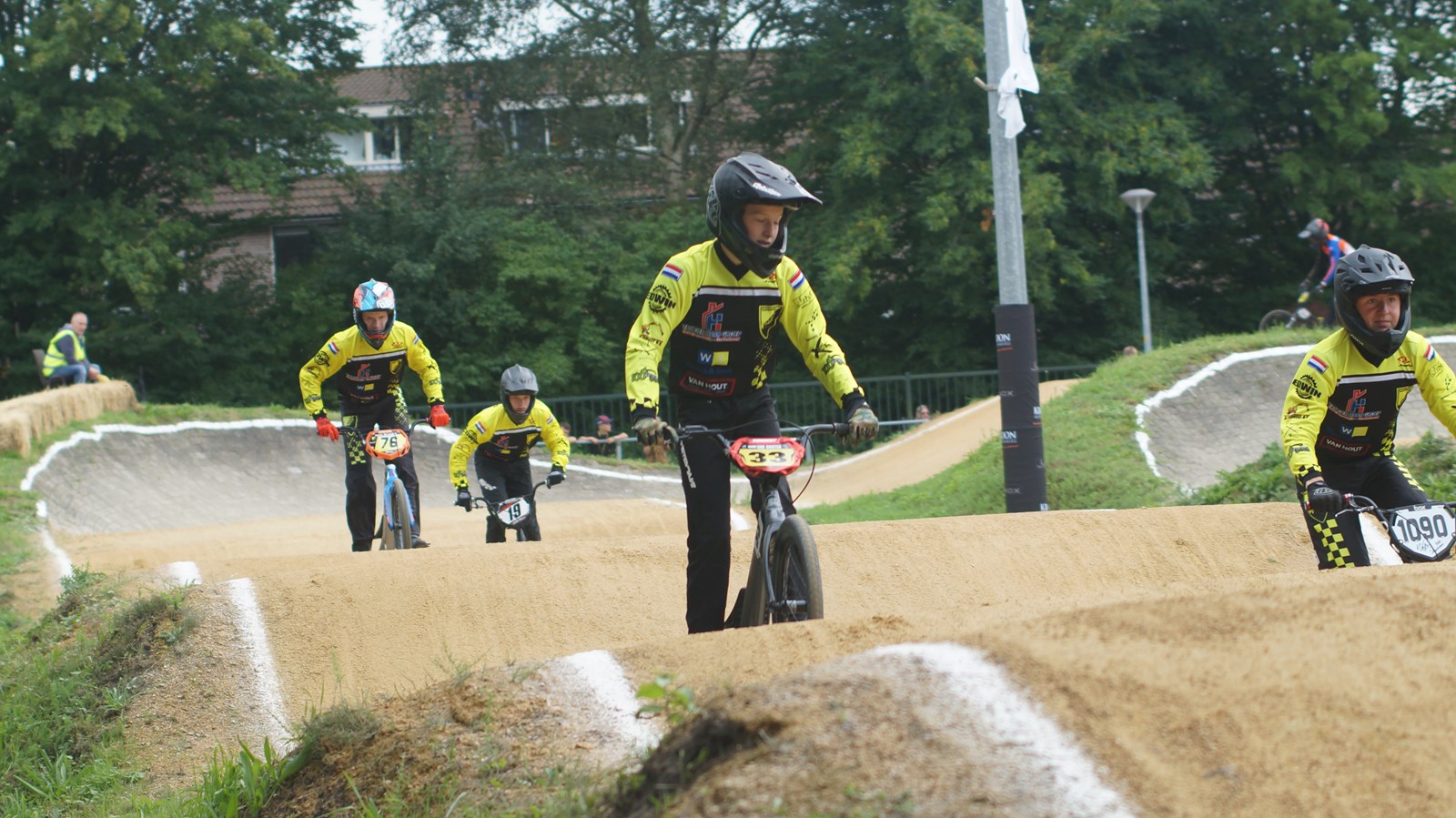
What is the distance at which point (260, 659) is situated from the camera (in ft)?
25.0

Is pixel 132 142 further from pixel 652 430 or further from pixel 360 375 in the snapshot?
pixel 652 430

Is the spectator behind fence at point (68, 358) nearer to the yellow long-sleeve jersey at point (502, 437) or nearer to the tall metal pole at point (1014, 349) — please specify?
the yellow long-sleeve jersey at point (502, 437)

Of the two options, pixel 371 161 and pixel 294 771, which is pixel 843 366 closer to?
pixel 294 771

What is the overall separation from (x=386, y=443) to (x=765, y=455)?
20.8 feet

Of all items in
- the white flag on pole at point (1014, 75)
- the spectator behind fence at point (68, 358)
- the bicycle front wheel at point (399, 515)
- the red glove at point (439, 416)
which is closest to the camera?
the bicycle front wheel at point (399, 515)

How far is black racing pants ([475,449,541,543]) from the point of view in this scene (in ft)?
40.0

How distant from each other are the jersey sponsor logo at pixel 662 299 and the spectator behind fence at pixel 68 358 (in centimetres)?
1918

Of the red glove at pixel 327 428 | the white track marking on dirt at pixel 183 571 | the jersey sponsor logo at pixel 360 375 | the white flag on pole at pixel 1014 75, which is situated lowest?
the white track marking on dirt at pixel 183 571

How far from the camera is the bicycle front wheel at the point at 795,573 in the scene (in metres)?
5.63

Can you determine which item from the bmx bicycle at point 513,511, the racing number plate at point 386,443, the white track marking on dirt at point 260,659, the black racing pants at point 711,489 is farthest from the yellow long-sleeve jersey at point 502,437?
the black racing pants at point 711,489

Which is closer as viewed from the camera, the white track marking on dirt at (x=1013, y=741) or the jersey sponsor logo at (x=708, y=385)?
the white track marking on dirt at (x=1013, y=741)

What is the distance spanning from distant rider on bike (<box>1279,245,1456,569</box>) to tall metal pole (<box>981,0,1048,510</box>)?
5.94 m

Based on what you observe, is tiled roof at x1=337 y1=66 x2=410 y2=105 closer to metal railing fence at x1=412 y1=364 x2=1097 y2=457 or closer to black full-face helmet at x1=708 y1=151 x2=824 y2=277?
metal railing fence at x1=412 y1=364 x2=1097 y2=457

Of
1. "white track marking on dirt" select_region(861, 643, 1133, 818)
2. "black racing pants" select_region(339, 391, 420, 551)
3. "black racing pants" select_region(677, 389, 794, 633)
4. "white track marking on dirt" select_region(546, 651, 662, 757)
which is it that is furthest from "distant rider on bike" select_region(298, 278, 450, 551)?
"white track marking on dirt" select_region(861, 643, 1133, 818)
